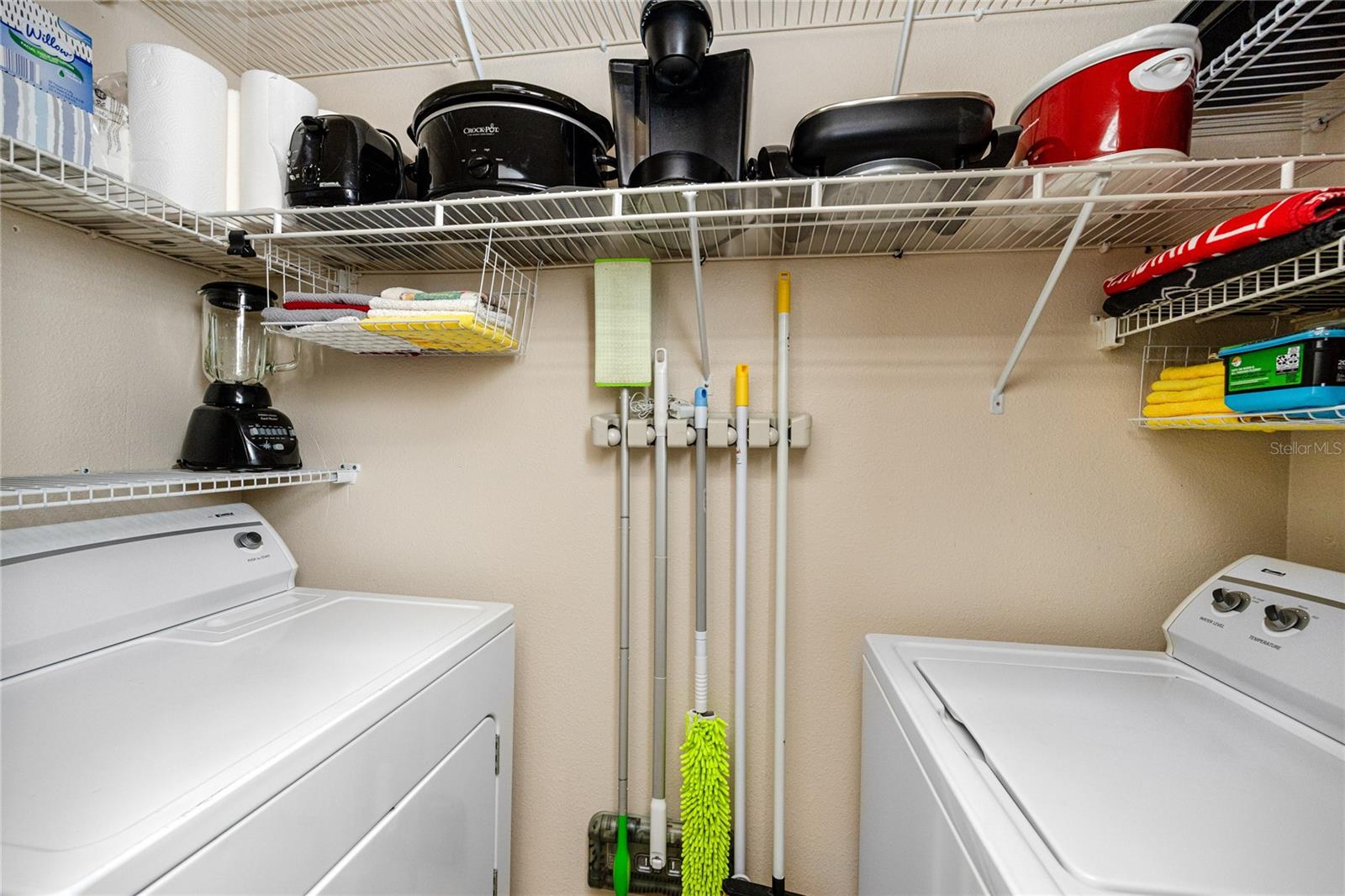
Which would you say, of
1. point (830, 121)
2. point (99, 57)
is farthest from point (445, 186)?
point (99, 57)

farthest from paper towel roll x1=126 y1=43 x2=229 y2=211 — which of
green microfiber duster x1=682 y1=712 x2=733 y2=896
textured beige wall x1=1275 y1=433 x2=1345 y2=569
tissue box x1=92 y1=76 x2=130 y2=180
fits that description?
textured beige wall x1=1275 y1=433 x2=1345 y2=569

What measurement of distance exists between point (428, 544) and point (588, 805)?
80cm

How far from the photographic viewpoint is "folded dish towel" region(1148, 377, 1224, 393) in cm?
97

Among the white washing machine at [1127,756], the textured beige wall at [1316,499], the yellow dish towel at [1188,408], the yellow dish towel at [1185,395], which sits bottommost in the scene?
the white washing machine at [1127,756]

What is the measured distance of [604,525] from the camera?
1.38 m

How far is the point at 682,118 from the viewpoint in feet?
3.43

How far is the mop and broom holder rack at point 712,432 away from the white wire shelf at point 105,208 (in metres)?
0.91

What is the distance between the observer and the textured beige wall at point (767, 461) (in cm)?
118

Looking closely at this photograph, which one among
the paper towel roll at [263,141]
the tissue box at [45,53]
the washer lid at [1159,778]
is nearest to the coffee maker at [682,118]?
the paper towel roll at [263,141]

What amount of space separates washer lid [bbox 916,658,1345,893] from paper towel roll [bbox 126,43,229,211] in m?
1.71

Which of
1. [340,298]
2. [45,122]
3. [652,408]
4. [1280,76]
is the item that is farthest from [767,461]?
[45,122]

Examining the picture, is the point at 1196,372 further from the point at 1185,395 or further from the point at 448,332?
the point at 448,332

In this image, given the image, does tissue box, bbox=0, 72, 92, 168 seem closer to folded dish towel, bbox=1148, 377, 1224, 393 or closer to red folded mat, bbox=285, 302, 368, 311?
red folded mat, bbox=285, 302, 368, 311

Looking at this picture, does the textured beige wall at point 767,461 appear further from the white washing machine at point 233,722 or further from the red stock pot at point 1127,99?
the red stock pot at point 1127,99
